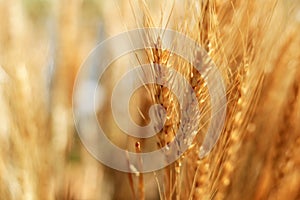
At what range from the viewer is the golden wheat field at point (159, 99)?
614 millimetres

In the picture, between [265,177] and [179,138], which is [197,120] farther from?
[265,177]

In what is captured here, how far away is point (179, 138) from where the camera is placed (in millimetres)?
590

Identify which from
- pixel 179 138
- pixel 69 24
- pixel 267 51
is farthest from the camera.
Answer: pixel 69 24

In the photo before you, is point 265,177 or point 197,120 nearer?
point 197,120

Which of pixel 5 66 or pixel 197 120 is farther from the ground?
pixel 5 66

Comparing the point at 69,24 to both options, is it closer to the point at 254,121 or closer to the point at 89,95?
the point at 89,95

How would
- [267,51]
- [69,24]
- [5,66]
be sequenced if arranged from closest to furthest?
1. [267,51]
2. [5,66]
3. [69,24]

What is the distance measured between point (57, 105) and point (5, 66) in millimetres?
121

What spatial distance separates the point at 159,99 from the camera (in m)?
0.60

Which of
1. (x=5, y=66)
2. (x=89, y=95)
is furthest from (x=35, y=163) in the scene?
(x=89, y=95)

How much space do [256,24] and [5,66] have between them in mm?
400

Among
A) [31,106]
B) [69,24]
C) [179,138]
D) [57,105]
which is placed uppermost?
[69,24]

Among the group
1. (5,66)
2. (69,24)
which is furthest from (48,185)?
(69,24)

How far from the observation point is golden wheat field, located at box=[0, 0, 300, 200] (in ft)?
2.02
